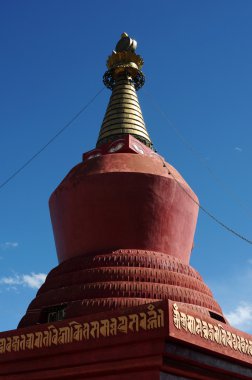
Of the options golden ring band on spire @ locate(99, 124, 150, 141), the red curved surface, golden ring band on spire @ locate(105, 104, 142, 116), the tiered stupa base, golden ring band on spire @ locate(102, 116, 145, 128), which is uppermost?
golden ring band on spire @ locate(105, 104, 142, 116)

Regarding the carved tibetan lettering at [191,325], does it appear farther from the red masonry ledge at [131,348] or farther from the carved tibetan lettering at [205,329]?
the carved tibetan lettering at [205,329]

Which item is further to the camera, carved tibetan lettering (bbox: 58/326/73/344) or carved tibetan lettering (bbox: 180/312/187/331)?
carved tibetan lettering (bbox: 58/326/73/344)

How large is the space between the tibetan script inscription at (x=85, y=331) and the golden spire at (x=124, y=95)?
6.99 m

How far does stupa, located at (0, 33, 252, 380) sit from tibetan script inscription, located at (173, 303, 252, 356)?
2 centimetres

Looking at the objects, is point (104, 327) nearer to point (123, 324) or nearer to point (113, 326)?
point (113, 326)

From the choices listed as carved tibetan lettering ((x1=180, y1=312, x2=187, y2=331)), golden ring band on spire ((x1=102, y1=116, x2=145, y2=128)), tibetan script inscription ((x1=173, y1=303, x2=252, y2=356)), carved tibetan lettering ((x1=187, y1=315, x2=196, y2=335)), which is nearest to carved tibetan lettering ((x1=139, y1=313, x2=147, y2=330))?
tibetan script inscription ((x1=173, y1=303, x2=252, y2=356))

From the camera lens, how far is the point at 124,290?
417 inches

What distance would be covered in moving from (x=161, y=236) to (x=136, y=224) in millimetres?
665

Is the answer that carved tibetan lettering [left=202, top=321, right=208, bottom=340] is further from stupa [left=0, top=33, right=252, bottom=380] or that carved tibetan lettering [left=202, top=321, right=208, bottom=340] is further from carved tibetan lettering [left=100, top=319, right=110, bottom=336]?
carved tibetan lettering [left=100, top=319, right=110, bottom=336]

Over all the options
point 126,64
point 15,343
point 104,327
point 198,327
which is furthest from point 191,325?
point 126,64

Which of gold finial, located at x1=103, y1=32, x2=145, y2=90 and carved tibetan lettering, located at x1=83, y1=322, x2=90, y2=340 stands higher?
gold finial, located at x1=103, y1=32, x2=145, y2=90

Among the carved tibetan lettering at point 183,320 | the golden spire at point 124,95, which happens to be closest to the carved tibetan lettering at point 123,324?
the carved tibetan lettering at point 183,320

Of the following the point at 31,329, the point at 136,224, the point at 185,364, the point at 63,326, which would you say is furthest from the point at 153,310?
the point at 136,224

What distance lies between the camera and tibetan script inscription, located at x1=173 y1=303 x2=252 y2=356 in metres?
8.84
